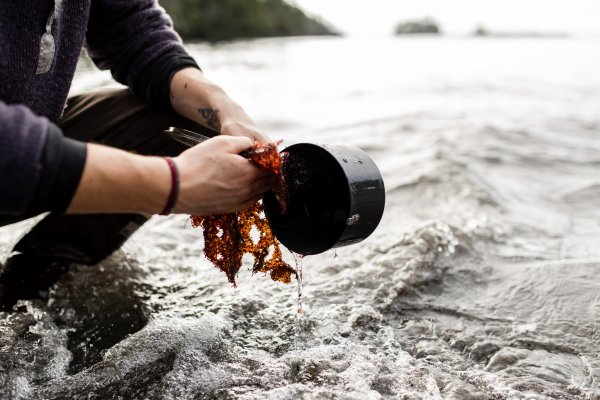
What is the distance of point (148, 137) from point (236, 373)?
1038 mm

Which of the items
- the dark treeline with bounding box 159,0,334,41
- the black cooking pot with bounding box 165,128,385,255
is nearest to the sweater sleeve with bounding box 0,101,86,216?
the black cooking pot with bounding box 165,128,385,255

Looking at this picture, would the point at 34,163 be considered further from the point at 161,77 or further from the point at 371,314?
the point at 371,314

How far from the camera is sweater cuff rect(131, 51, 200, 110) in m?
2.30

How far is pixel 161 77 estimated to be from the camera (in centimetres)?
229

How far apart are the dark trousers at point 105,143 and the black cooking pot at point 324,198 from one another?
46cm

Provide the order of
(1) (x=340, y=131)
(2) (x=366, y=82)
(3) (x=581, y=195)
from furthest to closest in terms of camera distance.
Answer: (2) (x=366, y=82)
(1) (x=340, y=131)
(3) (x=581, y=195)

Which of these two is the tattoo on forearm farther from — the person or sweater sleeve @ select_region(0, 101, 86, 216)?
sweater sleeve @ select_region(0, 101, 86, 216)

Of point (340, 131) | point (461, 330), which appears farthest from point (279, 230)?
point (340, 131)

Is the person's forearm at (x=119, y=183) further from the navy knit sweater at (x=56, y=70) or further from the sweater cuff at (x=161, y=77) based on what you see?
the sweater cuff at (x=161, y=77)

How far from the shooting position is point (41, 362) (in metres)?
1.94

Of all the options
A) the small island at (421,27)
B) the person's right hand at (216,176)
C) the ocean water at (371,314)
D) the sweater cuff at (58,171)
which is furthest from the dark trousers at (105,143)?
the small island at (421,27)

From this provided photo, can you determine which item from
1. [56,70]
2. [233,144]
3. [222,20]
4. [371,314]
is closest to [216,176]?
[233,144]

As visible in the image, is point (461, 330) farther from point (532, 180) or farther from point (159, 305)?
point (532, 180)

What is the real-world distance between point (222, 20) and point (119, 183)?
5463cm
